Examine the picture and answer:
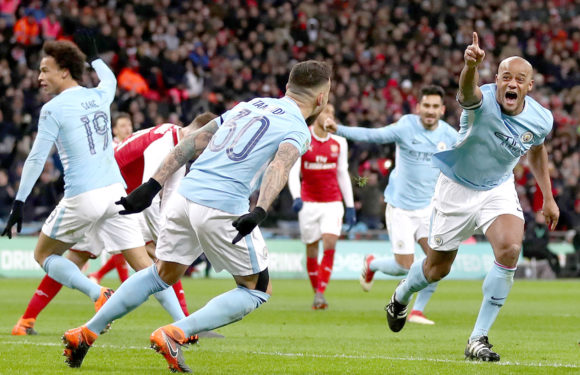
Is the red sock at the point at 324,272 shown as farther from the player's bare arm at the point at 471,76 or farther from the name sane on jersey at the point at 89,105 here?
the player's bare arm at the point at 471,76

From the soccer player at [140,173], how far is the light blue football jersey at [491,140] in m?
2.26

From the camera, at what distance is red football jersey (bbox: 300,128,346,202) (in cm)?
1493

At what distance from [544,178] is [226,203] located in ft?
10.8

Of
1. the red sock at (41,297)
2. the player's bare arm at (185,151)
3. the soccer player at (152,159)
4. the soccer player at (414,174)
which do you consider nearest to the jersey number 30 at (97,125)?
the soccer player at (152,159)

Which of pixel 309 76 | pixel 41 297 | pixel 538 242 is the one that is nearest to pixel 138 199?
pixel 309 76

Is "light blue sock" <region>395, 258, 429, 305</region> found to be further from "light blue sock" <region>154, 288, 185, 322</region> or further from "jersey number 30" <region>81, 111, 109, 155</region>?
"jersey number 30" <region>81, 111, 109, 155</region>

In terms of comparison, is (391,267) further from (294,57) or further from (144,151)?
(294,57)

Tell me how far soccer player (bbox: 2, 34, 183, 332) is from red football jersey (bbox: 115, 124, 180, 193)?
1.71 ft

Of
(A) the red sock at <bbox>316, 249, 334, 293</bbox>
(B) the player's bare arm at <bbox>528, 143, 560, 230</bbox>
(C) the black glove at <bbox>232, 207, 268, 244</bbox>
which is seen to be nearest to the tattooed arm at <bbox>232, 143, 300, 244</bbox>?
A: (C) the black glove at <bbox>232, 207, 268, 244</bbox>

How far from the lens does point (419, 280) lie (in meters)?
8.99

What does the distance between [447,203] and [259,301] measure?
253 cm

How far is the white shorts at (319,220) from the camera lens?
1481 centimetres

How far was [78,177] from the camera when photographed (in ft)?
29.4

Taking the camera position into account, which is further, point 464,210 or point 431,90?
point 431,90
